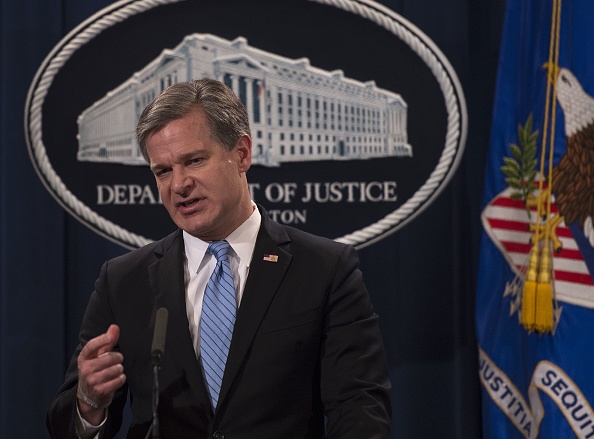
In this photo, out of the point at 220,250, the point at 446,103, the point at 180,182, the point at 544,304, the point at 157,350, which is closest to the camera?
the point at 157,350

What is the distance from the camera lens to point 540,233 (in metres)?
2.50

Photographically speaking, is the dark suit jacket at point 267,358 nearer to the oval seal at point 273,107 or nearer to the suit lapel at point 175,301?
the suit lapel at point 175,301

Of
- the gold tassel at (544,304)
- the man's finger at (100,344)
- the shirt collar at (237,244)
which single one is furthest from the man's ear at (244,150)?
the gold tassel at (544,304)

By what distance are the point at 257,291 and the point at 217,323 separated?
11 centimetres

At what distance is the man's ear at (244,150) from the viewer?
1775 millimetres

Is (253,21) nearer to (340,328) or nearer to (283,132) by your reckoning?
(283,132)

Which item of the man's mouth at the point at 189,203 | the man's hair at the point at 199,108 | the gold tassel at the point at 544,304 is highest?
the man's hair at the point at 199,108

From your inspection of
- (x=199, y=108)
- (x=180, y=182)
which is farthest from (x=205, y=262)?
(x=199, y=108)

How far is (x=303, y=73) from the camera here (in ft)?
9.17

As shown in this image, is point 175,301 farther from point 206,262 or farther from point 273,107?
point 273,107

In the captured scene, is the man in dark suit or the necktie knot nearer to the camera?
the man in dark suit

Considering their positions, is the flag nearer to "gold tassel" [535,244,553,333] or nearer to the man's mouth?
"gold tassel" [535,244,553,333]

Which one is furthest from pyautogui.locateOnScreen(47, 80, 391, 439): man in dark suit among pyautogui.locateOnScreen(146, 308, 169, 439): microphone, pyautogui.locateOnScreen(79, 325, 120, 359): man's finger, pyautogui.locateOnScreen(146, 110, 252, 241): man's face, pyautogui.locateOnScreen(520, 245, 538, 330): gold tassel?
pyautogui.locateOnScreen(520, 245, 538, 330): gold tassel

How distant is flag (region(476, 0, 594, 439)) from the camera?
2441 mm
